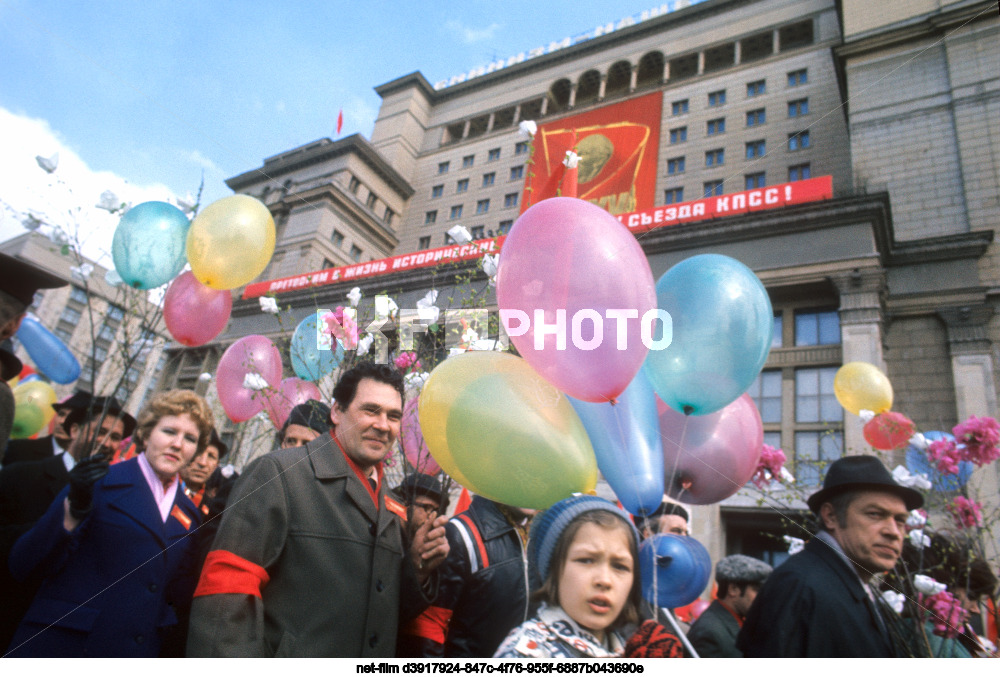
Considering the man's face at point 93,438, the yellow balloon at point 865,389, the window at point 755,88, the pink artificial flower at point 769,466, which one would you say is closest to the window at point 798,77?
the window at point 755,88

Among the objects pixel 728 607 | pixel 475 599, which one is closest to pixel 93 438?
pixel 475 599

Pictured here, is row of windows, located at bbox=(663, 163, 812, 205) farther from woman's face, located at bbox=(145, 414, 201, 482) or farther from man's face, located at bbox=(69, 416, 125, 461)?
woman's face, located at bbox=(145, 414, 201, 482)

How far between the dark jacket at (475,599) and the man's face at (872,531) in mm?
1320

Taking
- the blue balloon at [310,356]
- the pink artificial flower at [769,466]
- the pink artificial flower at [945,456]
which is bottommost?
the pink artificial flower at [769,466]

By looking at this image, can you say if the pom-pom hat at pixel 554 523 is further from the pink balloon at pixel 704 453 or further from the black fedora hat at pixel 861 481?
the pink balloon at pixel 704 453

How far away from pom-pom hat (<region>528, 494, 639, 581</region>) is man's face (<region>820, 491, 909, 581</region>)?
97 cm

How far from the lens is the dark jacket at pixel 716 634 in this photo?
300cm

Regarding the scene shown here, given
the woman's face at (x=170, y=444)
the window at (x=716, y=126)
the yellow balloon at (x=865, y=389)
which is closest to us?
the woman's face at (x=170, y=444)

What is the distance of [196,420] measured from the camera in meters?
2.60

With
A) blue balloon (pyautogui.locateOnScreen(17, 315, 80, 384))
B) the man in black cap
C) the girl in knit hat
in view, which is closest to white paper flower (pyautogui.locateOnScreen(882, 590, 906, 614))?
the girl in knit hat

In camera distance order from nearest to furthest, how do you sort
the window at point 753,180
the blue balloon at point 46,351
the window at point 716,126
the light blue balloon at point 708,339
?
the light blue balloon at point 708,339
the blue balloon at point 46,351
the window at point 753,180
the window at point 716,126

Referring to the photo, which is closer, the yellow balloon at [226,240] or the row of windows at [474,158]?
the yellow balloon at [226,240]

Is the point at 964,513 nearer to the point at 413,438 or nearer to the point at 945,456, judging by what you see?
the point at 945,456
